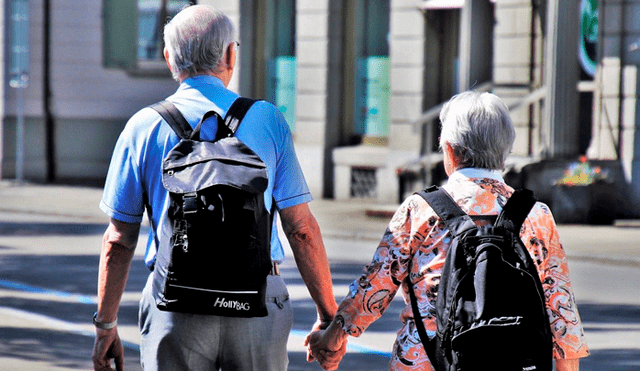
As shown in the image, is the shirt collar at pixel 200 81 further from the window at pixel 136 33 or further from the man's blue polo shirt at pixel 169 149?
the window at pixel 136 33

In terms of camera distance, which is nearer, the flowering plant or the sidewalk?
the sidewalk

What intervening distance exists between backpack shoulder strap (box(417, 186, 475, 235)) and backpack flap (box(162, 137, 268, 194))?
0.51 metres

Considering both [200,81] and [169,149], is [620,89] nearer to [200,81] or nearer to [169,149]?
[200,81]

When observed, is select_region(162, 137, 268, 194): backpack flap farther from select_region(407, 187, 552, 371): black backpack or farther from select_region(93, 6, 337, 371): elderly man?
select_region(407, 187, 552, 371): black backpack

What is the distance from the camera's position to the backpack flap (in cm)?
346

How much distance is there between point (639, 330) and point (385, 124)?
12516 millimetres

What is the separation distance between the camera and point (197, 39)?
12.2ft

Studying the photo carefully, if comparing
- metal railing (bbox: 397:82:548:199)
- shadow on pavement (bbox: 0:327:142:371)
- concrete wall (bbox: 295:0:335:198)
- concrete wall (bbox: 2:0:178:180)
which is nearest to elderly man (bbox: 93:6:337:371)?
shadow on pavement (bbox: 0:327:142:371)

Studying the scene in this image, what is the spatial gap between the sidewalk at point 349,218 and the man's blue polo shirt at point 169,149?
986 centimetres

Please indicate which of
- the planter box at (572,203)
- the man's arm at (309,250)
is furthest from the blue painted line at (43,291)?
the planter box at (572,203)

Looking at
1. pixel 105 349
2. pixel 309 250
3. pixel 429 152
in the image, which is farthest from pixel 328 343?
pixel 429 152

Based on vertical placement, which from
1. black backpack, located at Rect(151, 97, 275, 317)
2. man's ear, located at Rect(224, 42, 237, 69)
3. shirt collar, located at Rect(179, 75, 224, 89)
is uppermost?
man's ear, located at Rect(224, 42, 237, 69)

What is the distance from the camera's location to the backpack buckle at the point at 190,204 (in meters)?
3.45

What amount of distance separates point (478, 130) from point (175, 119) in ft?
2.88
